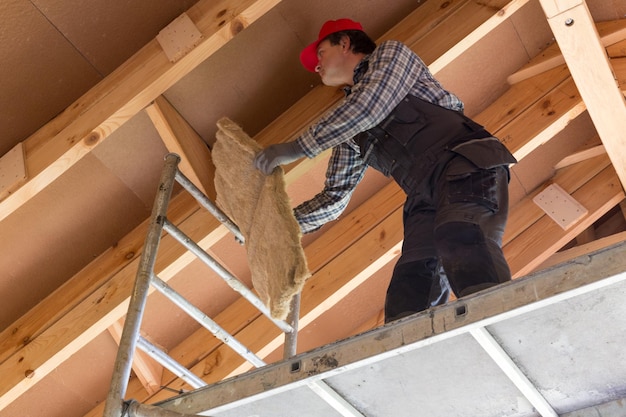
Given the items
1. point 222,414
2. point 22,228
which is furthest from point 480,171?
point 22,228

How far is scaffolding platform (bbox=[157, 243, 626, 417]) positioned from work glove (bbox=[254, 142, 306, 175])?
2.21 feet

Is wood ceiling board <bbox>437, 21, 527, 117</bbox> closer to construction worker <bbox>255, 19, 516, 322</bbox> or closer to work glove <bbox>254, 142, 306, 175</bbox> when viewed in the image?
construction worker <bbox>255, 19, 516, 322</bbox>

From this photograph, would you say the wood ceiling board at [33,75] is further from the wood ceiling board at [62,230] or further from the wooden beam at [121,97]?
the wood ceiling board at [62,230]

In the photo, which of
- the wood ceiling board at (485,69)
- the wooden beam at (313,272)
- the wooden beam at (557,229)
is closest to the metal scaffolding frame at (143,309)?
the wooden beam at (313,272)

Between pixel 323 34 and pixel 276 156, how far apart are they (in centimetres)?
57

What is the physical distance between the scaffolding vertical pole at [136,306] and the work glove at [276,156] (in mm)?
283

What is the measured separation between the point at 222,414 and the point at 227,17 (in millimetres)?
1213

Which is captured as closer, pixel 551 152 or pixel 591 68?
pixel 591 68

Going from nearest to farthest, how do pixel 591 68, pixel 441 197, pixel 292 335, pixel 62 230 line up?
pixel 441 197, pixel 292 335, pixel 591 68, pixel 62 230

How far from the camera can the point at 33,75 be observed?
273 centimetres

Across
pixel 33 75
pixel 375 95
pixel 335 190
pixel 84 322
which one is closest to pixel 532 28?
pixel 335 190

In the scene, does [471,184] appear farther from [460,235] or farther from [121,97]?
[121,97]

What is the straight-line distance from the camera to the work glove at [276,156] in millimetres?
2355

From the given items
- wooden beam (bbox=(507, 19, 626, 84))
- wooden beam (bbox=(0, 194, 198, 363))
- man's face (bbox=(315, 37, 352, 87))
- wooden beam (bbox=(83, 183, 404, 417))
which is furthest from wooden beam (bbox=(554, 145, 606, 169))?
wooden beam (bbox=(0, 194, 198, 363))
